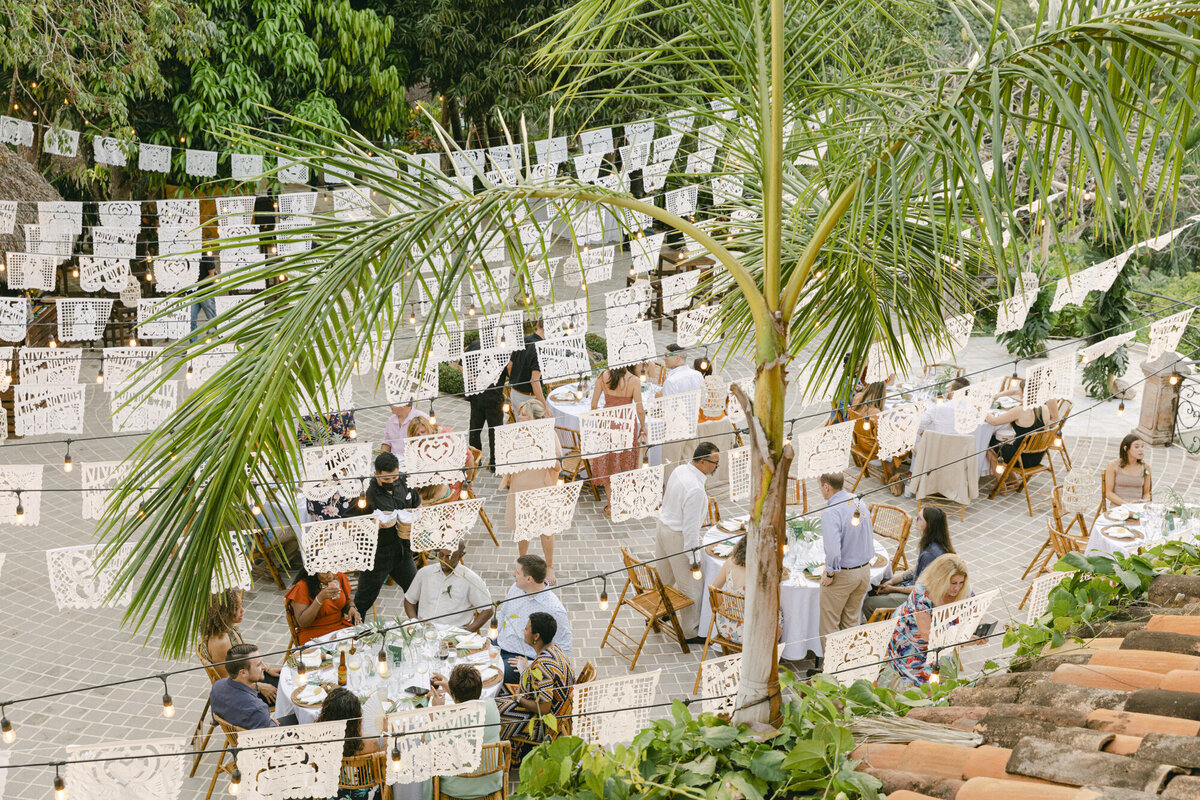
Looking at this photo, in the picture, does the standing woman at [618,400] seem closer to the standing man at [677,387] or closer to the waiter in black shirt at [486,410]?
the standing man at [677,387]

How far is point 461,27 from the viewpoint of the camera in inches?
609

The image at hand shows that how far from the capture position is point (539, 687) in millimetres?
5980

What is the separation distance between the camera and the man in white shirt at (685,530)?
7.75 m

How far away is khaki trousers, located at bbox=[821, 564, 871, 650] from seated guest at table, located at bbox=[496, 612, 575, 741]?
7.01 feet

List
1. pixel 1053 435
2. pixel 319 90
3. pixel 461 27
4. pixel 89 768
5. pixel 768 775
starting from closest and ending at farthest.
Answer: pixel 768 775
pixel 89 768
pixel 1053 435
pixel 319 90
pixel 461 27

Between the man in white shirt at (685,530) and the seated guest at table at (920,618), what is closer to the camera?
the seated guest at table at (920,618)

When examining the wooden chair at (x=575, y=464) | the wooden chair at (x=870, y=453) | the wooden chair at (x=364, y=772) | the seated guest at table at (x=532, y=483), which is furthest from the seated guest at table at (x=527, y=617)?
the wooden chair at (x=870, y=453)

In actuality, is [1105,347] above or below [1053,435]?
above

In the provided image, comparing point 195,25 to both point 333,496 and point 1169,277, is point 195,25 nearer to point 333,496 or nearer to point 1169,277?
point 333,496

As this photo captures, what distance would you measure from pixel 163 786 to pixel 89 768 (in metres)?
0.33

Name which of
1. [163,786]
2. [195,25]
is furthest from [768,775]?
[195,25]

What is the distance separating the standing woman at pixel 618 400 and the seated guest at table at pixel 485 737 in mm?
A: 4003

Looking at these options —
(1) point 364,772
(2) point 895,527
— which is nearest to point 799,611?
(2) point 895,527

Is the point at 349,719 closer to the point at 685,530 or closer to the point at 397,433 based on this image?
the point at 685,530
